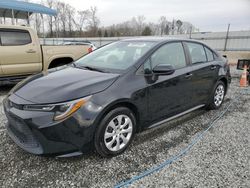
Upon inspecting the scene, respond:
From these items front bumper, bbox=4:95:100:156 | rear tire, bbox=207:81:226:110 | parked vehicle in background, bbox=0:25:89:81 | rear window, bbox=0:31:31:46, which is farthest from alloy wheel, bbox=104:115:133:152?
rear window, bbox=0:31:31:46

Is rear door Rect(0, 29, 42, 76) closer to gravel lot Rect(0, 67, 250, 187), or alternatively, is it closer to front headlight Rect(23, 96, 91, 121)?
gravel lot Rect(0, 67, 250, 187)

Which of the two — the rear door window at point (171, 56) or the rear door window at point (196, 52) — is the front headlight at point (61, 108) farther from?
the rear door window at point (196, 52)

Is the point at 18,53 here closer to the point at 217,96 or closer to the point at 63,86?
the point at 63,86

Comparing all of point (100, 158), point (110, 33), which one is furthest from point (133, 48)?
point (110, 33)

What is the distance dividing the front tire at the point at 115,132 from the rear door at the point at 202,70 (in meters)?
1.62

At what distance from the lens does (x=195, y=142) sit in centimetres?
309

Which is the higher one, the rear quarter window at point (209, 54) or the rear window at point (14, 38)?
the rear window at point (14, 38)

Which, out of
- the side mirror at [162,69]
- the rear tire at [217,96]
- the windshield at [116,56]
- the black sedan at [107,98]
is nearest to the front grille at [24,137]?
the black sedan at [107,98]

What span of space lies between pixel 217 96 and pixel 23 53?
17.3ft

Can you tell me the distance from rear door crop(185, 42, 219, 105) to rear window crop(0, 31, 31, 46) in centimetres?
460

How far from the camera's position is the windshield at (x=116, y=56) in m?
2.95

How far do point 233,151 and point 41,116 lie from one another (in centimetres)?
264

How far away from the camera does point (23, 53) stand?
A: 562 cm

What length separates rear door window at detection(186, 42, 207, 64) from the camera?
12.3ft
